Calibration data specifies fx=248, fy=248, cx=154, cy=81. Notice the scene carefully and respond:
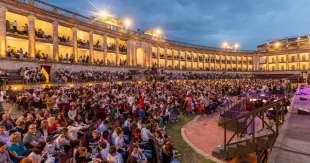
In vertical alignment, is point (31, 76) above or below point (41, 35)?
below

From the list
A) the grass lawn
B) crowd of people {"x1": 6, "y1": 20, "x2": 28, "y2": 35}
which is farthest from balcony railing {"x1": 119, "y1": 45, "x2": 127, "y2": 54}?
the grass lawn

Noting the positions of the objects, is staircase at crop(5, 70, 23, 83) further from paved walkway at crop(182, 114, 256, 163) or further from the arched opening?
the arched opening

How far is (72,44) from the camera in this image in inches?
A: 1474

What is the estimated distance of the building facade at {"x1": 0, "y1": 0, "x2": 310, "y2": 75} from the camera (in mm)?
27438

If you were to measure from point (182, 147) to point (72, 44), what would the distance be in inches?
1165

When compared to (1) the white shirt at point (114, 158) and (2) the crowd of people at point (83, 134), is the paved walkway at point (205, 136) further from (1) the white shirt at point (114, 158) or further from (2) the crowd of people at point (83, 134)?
(1) the white shirt at point (114, 158)

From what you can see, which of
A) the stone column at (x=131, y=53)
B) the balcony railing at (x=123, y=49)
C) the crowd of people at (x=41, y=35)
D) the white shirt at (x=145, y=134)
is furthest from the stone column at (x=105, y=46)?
the white shirt at (x=145, y=134)

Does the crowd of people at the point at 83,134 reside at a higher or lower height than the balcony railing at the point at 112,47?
lower

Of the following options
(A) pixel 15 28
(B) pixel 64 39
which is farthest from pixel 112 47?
(A) pixel 15 28

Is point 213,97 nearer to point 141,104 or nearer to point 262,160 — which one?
point 141,104

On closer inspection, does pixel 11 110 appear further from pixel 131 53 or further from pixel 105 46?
pixel 131 53

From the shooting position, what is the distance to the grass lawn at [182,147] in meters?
11.3

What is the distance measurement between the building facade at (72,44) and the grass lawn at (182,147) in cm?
1775

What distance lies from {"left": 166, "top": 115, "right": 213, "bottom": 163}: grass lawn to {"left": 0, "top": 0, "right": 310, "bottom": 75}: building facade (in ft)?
58.2
